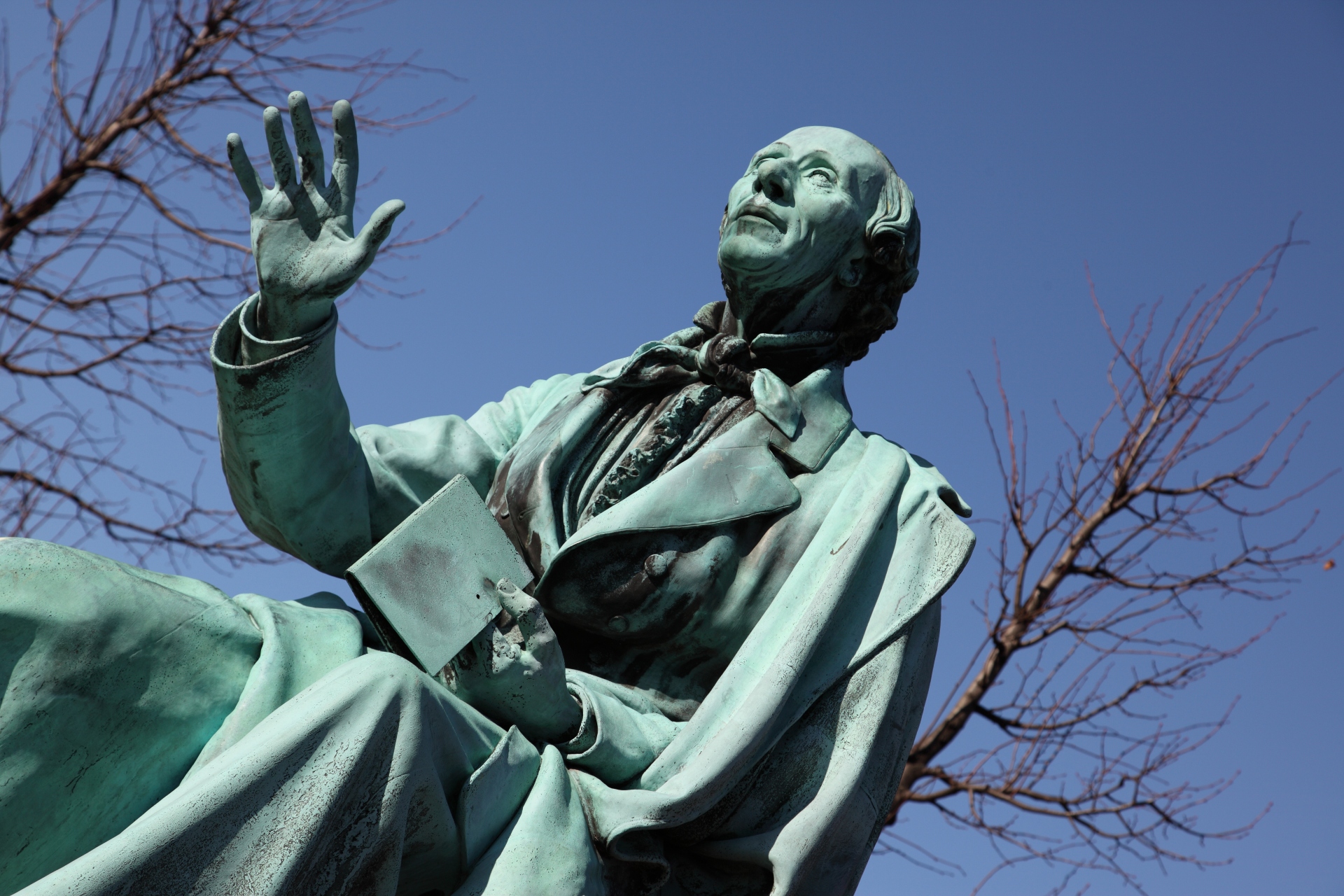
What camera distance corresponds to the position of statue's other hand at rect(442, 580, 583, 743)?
3.26 meters

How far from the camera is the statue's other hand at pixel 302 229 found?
338 centimetres

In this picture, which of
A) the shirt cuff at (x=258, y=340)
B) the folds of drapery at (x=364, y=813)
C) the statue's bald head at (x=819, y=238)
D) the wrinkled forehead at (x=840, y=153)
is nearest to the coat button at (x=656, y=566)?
the folds of drapery at (x=364, y=813)

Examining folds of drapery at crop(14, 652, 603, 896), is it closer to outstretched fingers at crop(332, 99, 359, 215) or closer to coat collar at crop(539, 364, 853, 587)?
coat collar at crop(539, 364, 853, 587)

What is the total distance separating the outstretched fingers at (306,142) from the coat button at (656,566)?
1040mm

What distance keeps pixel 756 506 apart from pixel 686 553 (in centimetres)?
19

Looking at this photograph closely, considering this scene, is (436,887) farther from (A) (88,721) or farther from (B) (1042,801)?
(B) (1042,801)

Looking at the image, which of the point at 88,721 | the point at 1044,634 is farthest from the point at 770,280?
the point at 1044,634

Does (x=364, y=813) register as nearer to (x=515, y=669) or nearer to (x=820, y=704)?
(x=515, y=669)

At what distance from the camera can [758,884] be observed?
352 cm

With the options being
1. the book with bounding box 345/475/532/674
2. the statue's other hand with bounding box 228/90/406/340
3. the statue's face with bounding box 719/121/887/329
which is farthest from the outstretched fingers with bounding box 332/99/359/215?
the statue's face with bounding box 719/121/887/329

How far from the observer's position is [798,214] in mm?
3994

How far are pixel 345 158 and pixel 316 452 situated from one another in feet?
2.04

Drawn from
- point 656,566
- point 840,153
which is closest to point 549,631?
point 656,566

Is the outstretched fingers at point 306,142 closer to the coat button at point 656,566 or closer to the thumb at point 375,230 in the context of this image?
the thumb at point 375,230
